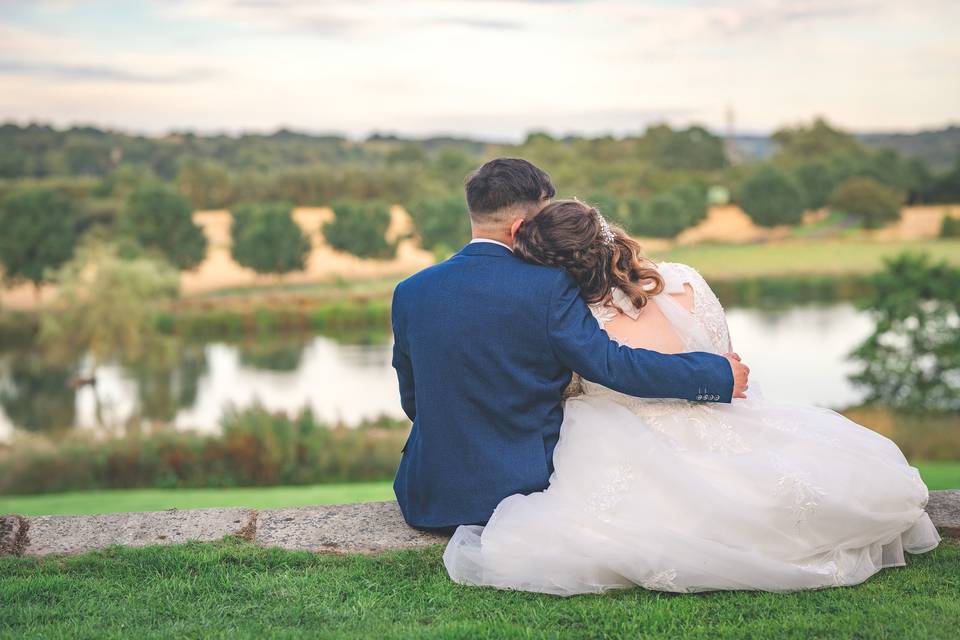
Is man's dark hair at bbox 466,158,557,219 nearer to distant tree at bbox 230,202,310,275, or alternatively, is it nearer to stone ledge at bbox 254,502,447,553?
stone ledge at bbox 254,502,447,553

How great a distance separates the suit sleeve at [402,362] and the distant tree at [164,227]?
47.4 meters

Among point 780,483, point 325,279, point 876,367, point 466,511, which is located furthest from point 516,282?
point 325,279

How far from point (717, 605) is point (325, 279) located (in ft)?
160

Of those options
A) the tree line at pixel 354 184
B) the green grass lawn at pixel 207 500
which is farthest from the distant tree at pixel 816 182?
the green grass lawn at pixel 207 500

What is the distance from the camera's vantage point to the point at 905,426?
16203 mm

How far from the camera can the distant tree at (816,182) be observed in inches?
2751

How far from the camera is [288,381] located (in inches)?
1134

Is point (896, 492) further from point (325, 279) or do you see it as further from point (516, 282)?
point (325, 279)

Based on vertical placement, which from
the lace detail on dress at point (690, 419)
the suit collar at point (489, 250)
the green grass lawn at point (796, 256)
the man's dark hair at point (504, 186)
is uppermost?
the man's dark hair at point (504, 186)

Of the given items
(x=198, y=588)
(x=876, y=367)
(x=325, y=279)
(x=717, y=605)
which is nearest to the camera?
(x=717, y=605)

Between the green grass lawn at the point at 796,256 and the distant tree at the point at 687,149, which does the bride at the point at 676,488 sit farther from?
the distant tree at the point at 687,149

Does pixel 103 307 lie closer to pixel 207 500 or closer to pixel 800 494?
pixel 207 500

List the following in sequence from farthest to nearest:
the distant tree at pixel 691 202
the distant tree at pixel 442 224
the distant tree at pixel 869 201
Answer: the distant tree at pixel 691 202 → the distant tree at pixel 869 201 → the distant tree at pixel 442 224

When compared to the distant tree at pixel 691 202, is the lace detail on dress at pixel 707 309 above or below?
above
